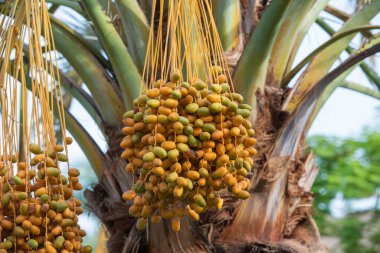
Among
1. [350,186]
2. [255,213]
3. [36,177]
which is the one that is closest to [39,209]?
[36,177]

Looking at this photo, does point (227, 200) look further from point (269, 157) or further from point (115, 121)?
point (115, 121)

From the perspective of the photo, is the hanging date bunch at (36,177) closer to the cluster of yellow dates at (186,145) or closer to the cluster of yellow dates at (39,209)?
the cluster of yellow dates at (39,209)

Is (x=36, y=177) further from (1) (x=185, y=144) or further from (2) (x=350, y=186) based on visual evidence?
(2) (x=350, y=186)

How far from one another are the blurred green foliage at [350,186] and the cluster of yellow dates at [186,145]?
608cm

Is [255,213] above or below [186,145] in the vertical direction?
below

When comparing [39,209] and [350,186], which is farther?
[350,186]

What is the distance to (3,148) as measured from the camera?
1.74 metres

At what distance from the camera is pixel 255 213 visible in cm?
235

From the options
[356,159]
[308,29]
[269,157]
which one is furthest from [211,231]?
[356,159]

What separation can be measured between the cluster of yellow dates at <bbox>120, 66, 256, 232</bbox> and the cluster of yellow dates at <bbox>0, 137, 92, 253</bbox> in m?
0.19

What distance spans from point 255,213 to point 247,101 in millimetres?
371

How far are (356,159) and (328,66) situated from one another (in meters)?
5.71

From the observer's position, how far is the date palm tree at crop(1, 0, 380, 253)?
2.29 metres

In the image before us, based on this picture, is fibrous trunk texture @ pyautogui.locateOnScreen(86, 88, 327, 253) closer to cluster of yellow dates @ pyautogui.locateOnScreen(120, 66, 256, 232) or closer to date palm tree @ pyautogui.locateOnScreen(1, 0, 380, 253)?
date palm tree @ pyautogui.locateOnScreen(1, 0, 380, 253)
